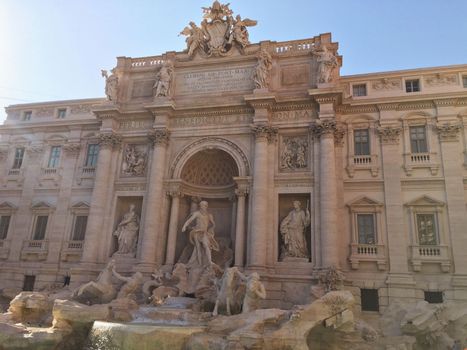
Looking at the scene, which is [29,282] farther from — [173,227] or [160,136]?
[160,136]

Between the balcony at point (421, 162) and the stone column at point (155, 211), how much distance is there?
1262 cm

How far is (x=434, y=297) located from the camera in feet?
58.5

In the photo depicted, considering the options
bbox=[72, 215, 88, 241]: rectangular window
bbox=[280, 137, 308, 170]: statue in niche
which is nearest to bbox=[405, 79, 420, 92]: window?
bbox=[280, 137, 308, 170]: statue in niche

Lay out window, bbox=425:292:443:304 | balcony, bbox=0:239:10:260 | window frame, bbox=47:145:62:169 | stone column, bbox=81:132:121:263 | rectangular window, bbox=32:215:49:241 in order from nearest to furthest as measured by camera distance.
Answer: window, bbox=425:292:443:304 → stone column, bbox=81:132:121:263 → balcony, bbox=0:239:10:260 → rectangular window, bbox=32:215:49:241 → window frame, bbox=47:145:62:169

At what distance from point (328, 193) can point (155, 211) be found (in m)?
8.84

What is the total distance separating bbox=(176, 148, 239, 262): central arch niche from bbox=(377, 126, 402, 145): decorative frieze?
7.76 meters

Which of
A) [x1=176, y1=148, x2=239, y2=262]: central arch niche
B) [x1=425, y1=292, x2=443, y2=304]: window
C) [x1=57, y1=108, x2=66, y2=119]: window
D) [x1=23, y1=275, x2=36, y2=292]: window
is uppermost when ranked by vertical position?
[x1=57, y1=108, x2=66, y2=119]: window

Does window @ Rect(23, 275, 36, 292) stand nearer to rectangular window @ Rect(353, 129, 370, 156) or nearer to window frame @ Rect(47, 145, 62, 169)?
window frame @ Rect(47, 145, 62, 169)

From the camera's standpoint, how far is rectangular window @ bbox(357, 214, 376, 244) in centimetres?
1934

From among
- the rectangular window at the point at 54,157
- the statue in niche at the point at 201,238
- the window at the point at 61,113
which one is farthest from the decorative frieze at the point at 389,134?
the window at the point at 61,113

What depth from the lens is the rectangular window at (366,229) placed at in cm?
1934

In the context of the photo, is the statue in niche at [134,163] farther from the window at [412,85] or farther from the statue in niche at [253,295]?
the window at [412,85]

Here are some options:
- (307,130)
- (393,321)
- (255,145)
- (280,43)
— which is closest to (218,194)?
(255,145)

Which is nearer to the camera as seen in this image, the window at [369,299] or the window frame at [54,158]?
the window at [369,299]
